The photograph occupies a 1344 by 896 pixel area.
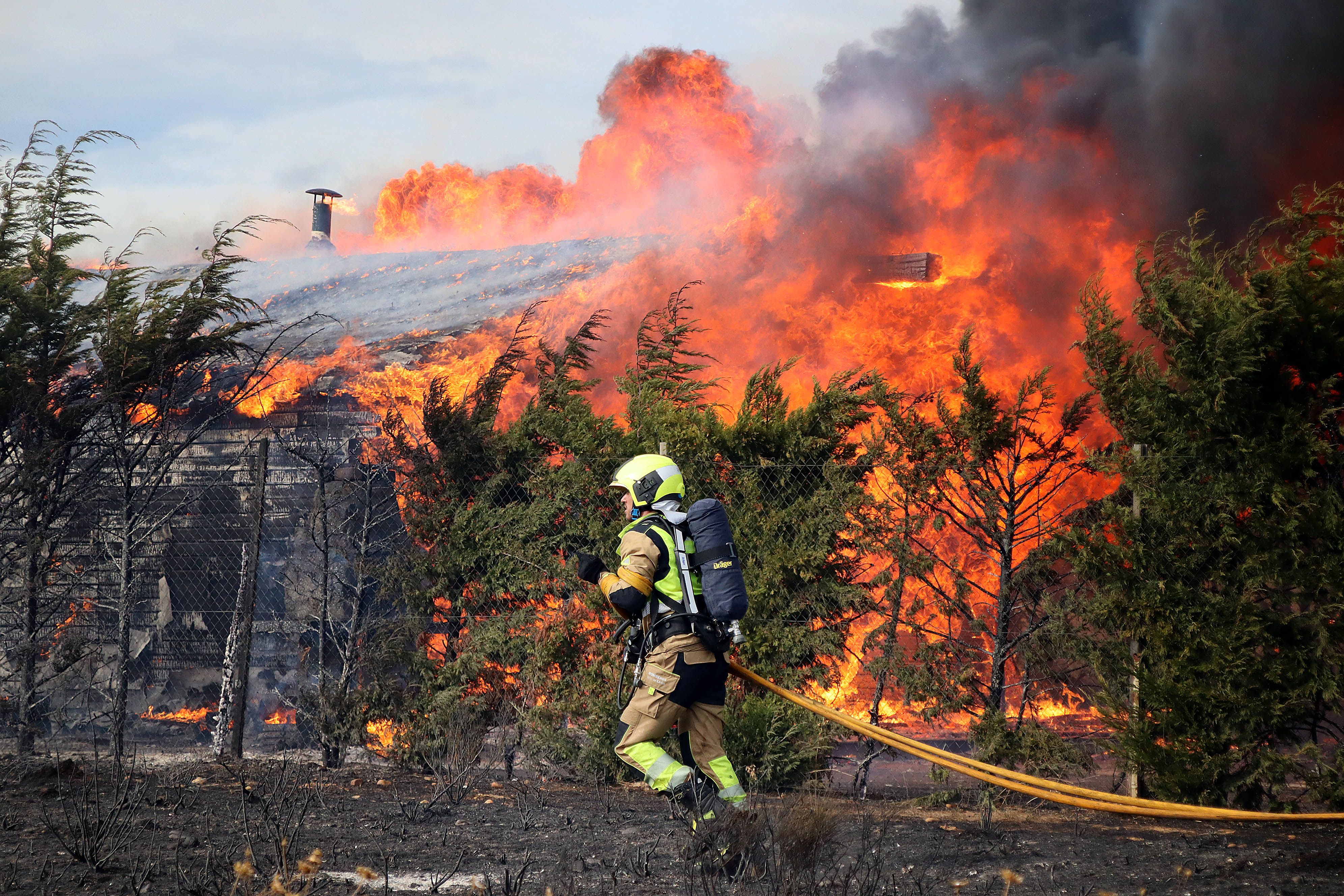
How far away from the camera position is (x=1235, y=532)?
16.2ft

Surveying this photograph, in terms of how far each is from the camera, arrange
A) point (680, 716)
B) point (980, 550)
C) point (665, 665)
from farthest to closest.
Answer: point (980, 550), point (680, 716), point (665, 665)

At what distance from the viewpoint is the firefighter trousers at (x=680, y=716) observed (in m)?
4.17

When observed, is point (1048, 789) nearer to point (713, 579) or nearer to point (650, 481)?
point (713, 579)

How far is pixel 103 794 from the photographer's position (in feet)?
17.3

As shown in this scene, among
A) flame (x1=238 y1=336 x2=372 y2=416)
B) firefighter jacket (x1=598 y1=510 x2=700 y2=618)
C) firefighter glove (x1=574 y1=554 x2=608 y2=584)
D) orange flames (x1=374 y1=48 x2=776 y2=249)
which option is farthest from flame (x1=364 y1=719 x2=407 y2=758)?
orange flames (x1=374 y1=48 x2=776 y2=249)

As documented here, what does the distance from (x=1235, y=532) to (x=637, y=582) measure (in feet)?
10.7

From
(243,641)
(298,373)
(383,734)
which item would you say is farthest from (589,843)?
(298,373)

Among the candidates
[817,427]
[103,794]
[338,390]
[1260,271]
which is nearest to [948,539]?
[817,427]

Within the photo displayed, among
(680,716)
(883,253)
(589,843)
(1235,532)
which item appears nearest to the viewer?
(680,716)

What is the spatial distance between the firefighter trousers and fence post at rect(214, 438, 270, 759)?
12.0ft

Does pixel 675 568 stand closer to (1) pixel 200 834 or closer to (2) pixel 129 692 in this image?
(1) pixel 200 834

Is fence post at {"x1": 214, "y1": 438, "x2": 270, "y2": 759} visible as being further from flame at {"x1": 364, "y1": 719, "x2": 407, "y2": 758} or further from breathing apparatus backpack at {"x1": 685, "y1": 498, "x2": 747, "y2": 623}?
breathing apparatus backpack at {"x1": 685, "y1": 498, "x2": 747, "y2": 623}

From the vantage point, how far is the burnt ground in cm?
352

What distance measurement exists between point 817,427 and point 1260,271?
8.76 ft
